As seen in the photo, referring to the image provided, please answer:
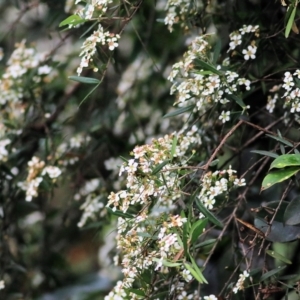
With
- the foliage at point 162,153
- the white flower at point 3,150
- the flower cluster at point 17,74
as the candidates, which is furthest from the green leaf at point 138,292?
the flower cluster at point 17,74

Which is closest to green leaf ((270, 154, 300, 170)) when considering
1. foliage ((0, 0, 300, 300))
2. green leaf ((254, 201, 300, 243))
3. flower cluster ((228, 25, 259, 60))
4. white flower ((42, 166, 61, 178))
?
foliage ((0, 0, 300, 300))

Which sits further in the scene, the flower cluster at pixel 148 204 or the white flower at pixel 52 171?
the white flower at pixel 52 171

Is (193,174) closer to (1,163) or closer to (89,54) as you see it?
(89,54)

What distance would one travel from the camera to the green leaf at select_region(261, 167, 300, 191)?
95 cm

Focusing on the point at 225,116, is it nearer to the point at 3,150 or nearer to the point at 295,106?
the point at 295,106

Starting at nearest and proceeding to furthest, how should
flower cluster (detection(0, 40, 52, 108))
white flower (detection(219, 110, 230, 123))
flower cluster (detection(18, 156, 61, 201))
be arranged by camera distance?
white flower (detection(219, 110, 230, 123)) < flower cluster (detection(18, 156, 61, 201)) < flower cluster (detection(0, 40, 52, 108))

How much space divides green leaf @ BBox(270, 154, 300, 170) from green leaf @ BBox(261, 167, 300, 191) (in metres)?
0.01

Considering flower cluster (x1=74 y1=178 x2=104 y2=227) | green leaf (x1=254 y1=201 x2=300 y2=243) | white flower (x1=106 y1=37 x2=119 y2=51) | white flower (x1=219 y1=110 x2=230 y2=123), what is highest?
white flower (x1=106 y1=37 x2=119 y2=51)

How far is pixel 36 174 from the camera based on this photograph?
1.36 metres

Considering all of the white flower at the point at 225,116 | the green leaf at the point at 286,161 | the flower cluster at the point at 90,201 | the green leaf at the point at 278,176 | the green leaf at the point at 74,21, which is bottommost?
the flower cluster at the point at 90,201

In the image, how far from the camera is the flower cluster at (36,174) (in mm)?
1337

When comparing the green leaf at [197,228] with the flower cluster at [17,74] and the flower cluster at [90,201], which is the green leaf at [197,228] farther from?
the flower cluster at [17,74]

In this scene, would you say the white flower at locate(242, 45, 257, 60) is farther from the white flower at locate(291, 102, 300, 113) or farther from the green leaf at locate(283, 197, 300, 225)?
the green leaf at locate(283, 197, 300, 225)

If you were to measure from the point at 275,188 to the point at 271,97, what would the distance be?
0.26 m
